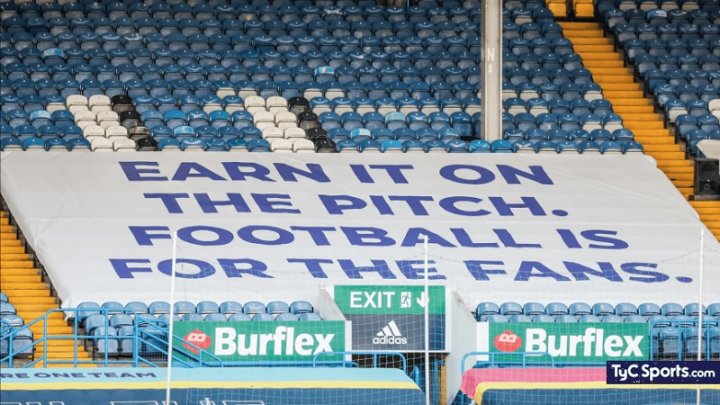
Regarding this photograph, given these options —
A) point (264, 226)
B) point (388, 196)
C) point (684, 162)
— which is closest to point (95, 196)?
point (264, 226)

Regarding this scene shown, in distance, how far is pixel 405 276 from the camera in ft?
83.7

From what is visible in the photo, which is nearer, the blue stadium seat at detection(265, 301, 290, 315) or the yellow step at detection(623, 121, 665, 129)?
the blue stadium seat at detection(265, 301, 290, 315)

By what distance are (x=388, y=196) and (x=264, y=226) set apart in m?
2.34

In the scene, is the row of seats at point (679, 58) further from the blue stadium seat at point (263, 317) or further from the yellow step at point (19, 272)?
the yellow step at point (19, 272)

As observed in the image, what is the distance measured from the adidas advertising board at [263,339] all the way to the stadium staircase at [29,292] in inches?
89.2

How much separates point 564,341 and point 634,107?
11.3m

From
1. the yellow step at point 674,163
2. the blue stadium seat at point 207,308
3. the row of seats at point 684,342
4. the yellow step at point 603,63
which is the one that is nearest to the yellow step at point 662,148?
the yellow step at point 674,163

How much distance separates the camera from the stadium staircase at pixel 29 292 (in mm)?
23406

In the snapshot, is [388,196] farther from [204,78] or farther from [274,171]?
[204,78]

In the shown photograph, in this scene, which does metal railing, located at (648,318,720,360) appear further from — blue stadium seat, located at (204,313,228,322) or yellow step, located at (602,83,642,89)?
yellow step, located at (602,83,642,89)

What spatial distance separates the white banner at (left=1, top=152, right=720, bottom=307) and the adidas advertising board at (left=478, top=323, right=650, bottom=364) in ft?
9.89

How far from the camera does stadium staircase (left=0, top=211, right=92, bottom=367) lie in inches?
922

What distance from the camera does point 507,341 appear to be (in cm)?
2194

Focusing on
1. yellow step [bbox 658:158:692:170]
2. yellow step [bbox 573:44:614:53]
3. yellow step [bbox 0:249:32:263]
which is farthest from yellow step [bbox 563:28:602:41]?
yellow step [bbox 0:249:32:263]
